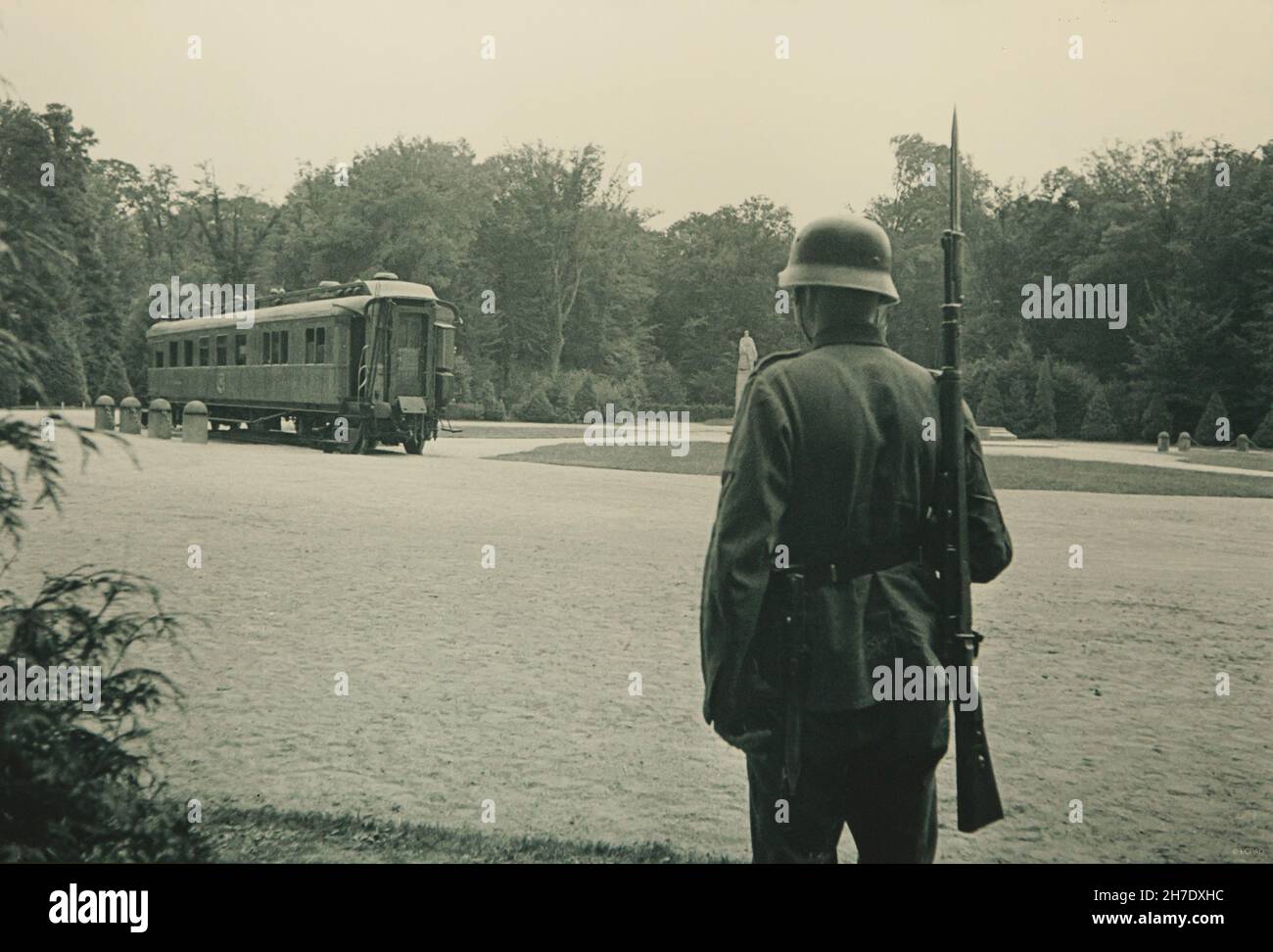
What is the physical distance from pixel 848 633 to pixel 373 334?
19.8m

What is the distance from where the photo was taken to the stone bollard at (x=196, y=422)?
21156 mm

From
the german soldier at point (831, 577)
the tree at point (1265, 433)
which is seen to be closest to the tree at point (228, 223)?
the german soldier at point (831, 577)

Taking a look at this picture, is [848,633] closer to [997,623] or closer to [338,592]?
[997,623]

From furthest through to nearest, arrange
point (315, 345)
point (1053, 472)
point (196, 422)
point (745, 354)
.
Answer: point (315, 345) < point (196, 422) < point (1053, 472) < point (745, 354)

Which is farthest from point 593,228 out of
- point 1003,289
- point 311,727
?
point 311,727

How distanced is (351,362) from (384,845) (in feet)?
60.9

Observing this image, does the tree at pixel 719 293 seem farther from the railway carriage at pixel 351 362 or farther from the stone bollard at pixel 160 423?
the stone bollard at pixel 160 423

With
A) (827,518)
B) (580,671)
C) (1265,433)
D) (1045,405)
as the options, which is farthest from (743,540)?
(1045,405)

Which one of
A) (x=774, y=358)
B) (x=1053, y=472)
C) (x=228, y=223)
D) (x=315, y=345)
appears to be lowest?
(x=1053, y=472)

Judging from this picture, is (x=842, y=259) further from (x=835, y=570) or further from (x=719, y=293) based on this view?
(x=719, y=293)

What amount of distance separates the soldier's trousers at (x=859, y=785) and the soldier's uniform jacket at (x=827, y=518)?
10cm

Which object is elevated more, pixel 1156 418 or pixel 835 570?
pixel 1156 418

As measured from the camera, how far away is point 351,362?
21766 millimetres

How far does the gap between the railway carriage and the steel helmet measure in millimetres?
18359
